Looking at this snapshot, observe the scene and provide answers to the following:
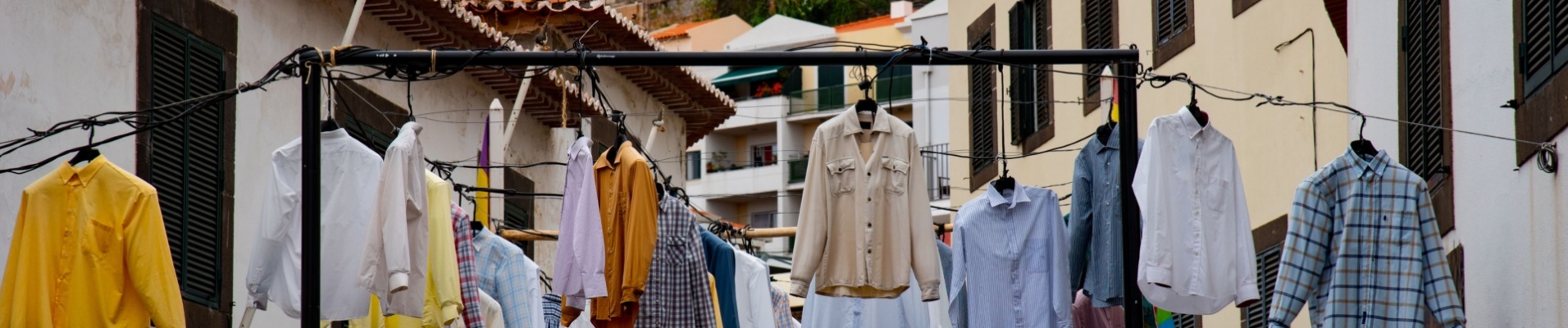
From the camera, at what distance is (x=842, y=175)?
10.1 metres

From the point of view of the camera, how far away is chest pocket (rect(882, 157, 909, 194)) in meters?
10.1

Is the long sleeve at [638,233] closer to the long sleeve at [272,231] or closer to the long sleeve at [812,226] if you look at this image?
the long sleeve at [812,226]

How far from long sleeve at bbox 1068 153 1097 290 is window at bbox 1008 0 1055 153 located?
29.7 feet

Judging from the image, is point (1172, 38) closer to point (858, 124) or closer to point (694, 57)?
point (858, 124)

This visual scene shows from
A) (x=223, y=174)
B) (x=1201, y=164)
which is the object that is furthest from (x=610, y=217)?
(x=223, y=174)

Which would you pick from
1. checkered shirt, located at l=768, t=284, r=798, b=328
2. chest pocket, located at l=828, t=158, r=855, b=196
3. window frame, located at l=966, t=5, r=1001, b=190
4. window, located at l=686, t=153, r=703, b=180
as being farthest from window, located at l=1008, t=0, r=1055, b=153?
window, located at l=686, t=153, r=703, b=180

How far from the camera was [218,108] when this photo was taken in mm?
14242

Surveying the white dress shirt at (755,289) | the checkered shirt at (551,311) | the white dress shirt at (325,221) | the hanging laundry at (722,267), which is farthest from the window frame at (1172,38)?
the white dress shirt at (325,221)

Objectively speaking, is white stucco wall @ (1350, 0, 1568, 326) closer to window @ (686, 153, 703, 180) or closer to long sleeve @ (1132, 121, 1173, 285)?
long sleeve @ (1132, 121, 1173, 285)

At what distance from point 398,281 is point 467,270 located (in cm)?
169

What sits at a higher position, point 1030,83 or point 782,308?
point 1030,83

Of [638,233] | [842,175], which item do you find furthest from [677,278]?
[842,175]

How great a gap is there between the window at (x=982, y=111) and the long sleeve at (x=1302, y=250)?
36.1ft

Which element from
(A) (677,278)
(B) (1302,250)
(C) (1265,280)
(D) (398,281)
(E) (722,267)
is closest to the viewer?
(B) (1302,250)
